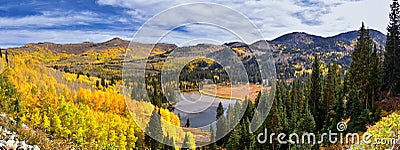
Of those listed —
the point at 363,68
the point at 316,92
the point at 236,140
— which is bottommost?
the point at 236,140

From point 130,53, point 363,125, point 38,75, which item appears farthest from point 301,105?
point 38,75

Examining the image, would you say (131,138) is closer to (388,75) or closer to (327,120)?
(327,120)

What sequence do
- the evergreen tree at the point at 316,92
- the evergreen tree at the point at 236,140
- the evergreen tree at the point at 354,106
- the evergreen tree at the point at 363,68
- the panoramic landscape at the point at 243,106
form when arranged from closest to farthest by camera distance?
the panoramic landscape at the point at 243,106 → the evergreen tree at the point at 354,106 → the evergreen tree at the point at 363,68 → the evergreen tree at the point at 236,140 → the evergreen tree at the point at 316,92

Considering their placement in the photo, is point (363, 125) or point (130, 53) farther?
point (363, 125)

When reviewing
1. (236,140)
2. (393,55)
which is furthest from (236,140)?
(393,55)

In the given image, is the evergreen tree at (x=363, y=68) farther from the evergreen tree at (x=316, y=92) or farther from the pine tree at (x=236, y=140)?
the pine tree at (x=236, y=140)

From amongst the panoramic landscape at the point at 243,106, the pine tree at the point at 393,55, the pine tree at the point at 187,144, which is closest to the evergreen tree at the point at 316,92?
Result: the panoramic landscape at the point at 243,106

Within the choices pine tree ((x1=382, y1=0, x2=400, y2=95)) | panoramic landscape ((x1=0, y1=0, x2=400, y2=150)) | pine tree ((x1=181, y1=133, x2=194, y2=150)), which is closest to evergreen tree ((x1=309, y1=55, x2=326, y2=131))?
panoramic landscape ((x1=0, y1=0, x2=400, y2=150))

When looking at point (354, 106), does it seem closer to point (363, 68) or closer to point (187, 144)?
point (363, 68)
